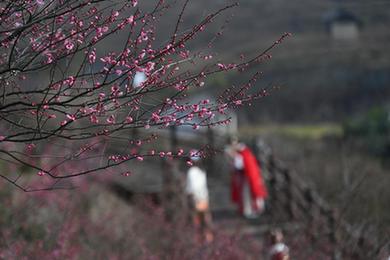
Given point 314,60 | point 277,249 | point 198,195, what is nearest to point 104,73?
point 277,249

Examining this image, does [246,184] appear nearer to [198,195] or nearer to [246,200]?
[246,200]

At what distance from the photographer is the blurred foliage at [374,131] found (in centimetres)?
2397

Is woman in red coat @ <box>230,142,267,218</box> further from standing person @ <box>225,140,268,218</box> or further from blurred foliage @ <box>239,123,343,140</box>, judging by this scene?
blurred foliage @ <box>239,123,343,140</box>

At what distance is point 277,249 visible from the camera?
10.4 m

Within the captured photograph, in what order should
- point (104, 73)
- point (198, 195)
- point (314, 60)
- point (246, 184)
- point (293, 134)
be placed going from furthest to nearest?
point (314, 60) < point (293, 134) < point (246, 184) < point (198, 195) < point (104, 73)

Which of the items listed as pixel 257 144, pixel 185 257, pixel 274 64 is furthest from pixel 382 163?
pixel 274 64

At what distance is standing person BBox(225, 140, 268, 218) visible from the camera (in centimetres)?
1612

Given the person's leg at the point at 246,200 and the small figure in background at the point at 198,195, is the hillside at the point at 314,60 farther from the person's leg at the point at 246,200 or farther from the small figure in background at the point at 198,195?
the small figure in background at the point at 198,195

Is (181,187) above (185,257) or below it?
above

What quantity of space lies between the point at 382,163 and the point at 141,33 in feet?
51.4

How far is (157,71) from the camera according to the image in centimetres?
523

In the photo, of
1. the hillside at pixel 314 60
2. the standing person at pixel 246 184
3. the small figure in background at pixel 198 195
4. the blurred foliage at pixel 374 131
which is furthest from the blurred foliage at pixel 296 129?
the small figure in background at pixel 198 195

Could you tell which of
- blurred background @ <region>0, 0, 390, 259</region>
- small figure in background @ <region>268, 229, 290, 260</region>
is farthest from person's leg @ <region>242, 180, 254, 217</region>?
small figure in background @ <region>268, 229, 290, 260</region>

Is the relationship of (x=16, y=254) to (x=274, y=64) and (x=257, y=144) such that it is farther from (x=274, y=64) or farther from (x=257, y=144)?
A: (x=274, y=64)
